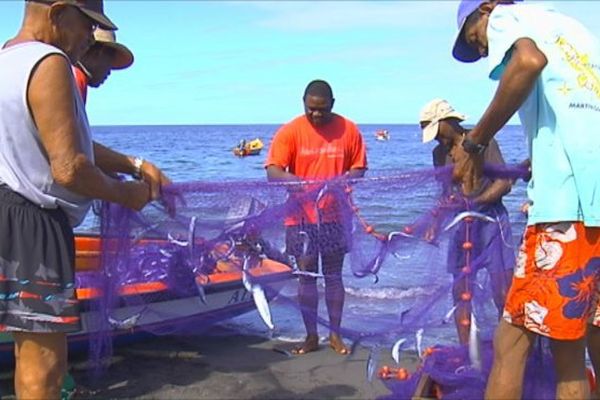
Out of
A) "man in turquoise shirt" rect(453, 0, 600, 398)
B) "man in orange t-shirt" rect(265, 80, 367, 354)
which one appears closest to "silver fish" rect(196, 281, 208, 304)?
"man in orange t-shirt" rect(265, 80, 367, 354)

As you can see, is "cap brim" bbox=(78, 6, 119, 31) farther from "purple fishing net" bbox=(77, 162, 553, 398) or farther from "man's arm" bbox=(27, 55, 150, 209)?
"purple fishing net" bbox=(77, 162, 553, 398)

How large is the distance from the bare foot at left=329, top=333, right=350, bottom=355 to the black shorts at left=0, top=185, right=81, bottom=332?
8.75 ft

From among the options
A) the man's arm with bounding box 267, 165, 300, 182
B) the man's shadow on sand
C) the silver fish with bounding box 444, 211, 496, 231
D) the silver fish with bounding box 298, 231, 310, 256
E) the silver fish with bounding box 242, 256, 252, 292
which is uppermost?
the man's arm with bounding box 267, 165, 300, 182

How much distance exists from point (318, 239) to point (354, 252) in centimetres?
23

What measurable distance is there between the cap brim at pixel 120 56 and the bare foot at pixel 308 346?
234 cm

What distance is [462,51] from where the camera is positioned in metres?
3.77

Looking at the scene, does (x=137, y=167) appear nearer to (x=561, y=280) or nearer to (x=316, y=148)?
(x=561, y=280)

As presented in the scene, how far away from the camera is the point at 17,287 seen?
3.14 metres

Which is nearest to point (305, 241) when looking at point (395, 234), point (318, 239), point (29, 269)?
point (318, 239)

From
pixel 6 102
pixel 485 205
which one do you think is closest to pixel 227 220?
pixel 485 205

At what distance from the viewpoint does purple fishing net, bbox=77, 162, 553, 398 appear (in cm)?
445

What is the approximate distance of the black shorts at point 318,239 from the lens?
4.79m

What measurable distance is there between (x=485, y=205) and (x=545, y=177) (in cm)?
105

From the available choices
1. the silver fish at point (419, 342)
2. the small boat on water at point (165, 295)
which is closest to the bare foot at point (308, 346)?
the small boat on water at point (165, 295)
